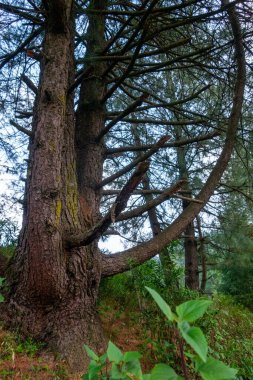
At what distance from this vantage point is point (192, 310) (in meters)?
0.75

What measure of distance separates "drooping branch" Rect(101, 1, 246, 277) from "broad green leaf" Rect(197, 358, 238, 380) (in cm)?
198

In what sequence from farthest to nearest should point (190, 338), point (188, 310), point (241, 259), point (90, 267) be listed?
point (241, 259) → point (90, 267) → point (188, 310) → point (190, 338)

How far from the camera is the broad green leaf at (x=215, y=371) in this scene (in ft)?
2.24

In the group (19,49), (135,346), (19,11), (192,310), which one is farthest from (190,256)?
(192,310)

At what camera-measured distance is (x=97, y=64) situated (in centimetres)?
352

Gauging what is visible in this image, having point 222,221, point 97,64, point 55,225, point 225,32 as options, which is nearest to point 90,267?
point 55,225

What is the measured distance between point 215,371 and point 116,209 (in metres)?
1.25

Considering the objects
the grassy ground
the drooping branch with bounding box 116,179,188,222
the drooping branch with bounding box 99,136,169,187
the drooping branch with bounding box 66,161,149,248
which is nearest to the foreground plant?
the drooping branch with bounding box 66,161,149,248

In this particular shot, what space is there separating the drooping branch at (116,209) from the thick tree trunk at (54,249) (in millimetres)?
130

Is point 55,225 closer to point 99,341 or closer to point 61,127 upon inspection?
point 61,127

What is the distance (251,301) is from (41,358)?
758 centimetres

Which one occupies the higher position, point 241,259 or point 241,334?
point 241,259

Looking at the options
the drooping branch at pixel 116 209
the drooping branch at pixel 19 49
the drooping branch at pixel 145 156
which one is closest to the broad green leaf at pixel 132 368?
the drooping branch at pixel 116 209

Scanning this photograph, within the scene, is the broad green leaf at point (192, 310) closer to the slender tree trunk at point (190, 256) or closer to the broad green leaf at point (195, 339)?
the broad green leaf at point (195, 339)
